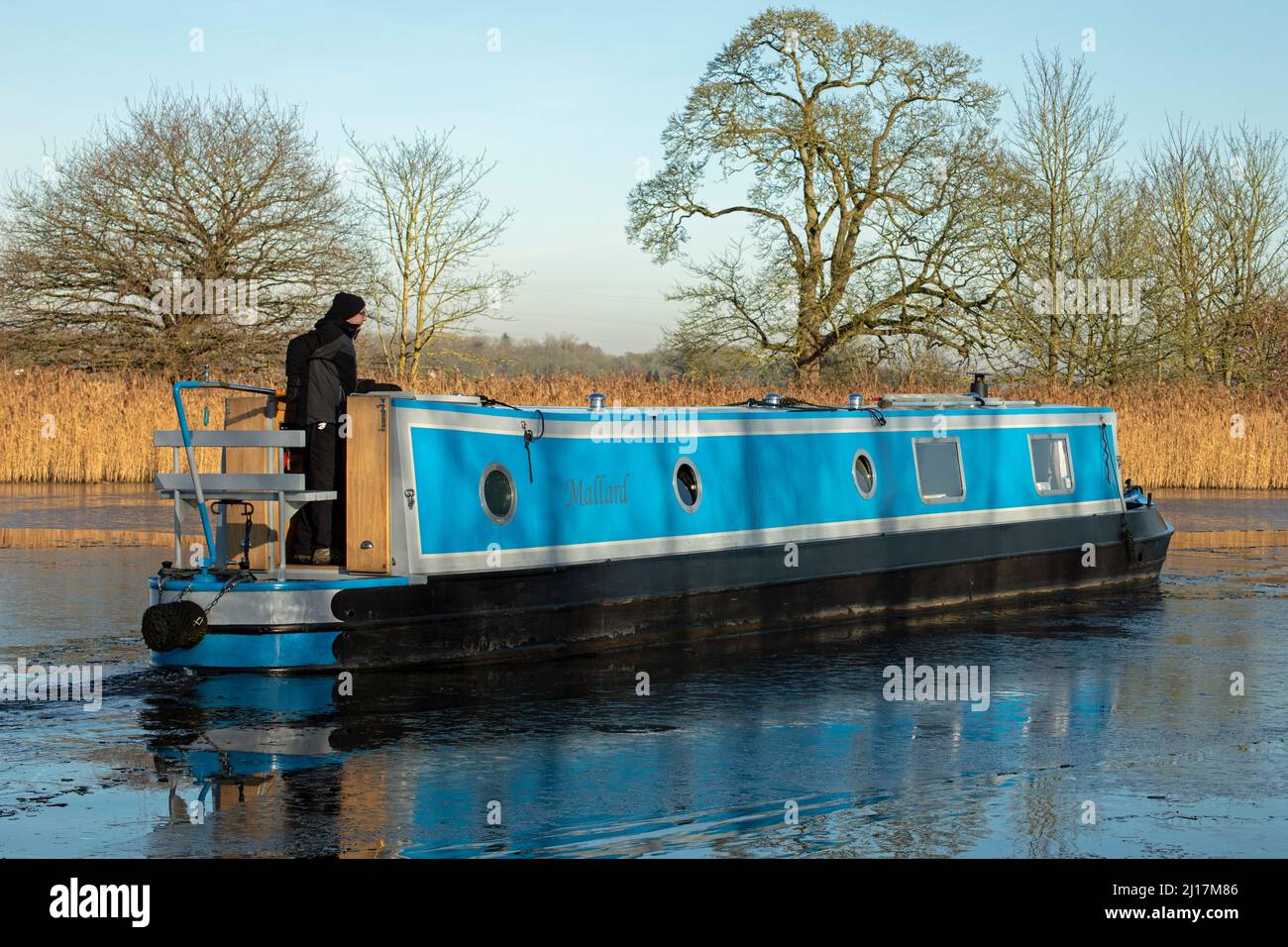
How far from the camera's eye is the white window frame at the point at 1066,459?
15.9 meters

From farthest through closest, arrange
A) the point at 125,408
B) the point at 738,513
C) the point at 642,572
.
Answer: the point at 125,408 < the point at 738,513 < the point at 642,572

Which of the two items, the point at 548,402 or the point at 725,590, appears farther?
the point at 548,402

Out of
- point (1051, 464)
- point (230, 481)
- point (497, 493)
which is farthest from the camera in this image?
point (1051, 464)

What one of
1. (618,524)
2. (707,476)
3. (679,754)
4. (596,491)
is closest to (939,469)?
(707,476)

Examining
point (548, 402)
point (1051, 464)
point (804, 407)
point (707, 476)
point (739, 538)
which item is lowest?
point (739, 538)

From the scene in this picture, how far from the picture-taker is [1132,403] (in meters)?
33.2

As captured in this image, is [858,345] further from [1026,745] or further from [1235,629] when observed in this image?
[1026,745]

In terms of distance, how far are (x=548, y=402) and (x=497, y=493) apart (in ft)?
A: 54.8

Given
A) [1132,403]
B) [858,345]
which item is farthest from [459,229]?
[1132,403]

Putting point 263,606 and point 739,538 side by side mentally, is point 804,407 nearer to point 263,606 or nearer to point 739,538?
point 739,538

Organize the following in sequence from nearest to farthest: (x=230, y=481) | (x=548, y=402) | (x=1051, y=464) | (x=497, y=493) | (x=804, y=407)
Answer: (x=230, y=481) < (x=497, y=493) < (x=804, y=407) < (x=1051, y=464) < (x=548, y=402)

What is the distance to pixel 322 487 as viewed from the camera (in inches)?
420

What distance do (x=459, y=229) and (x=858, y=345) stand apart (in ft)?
33.5

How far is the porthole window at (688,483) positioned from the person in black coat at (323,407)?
289 centimetres
